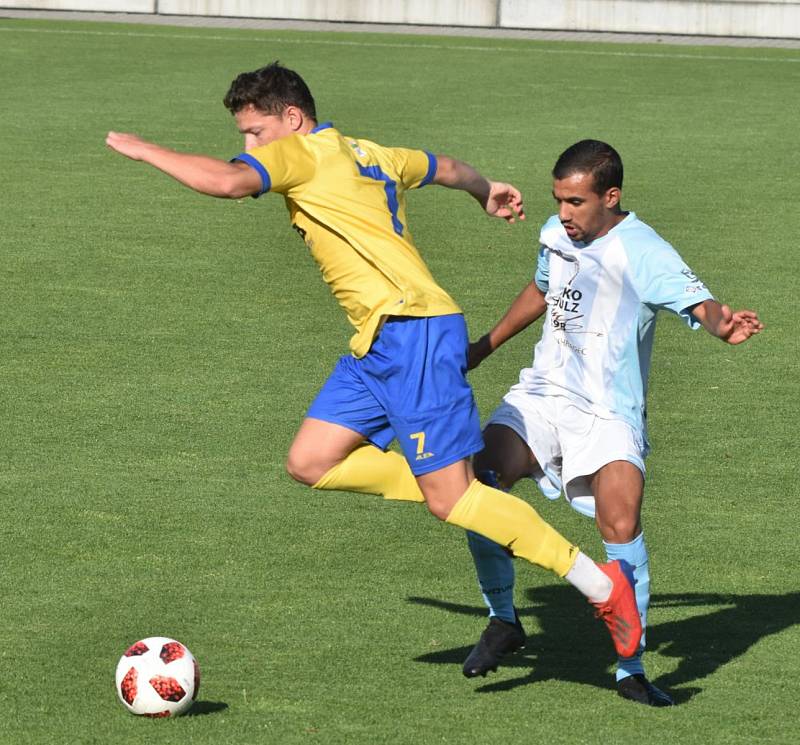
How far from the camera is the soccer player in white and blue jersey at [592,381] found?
5883 mm

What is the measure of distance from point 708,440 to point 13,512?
3.74 m

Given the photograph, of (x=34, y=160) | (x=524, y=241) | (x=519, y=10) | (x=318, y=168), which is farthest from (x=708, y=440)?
(x=519, y=10)

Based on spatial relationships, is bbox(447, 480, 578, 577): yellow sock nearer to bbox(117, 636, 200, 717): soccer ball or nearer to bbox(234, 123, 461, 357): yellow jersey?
bbox(234, 123, 461, 357): yellow jersey

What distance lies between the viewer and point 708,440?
909 cm

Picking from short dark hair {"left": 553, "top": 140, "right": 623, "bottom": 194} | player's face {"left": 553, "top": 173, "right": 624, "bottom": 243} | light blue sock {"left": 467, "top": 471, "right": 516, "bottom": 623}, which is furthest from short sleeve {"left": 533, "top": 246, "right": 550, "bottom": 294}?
light blue sock {"left": 467, "top": 471, "right": 516, "bottom": 623}

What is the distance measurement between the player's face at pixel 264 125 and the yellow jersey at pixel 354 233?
100mm

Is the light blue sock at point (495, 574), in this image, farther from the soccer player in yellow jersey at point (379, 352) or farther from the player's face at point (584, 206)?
the player's face at point (584, 206)

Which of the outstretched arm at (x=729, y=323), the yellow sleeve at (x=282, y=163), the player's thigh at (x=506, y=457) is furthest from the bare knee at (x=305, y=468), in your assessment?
the outstretched arm at (x=729, y=323)

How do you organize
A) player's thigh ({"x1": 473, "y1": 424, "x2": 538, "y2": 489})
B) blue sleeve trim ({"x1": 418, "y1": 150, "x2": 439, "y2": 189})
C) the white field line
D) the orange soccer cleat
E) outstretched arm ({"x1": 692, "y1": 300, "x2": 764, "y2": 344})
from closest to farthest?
outstretched arm ({"x1": 692, "y1": 300, "x2": 764, "y2": 344}), the orange soccer cleat, player's thigh ({"x1": 473, "y1": 424, "x2": 538, "y2": 489}), blue sleeve trim ({"x1": 418, "y1": 150, "x2": 439, "y2": 189}), the white field line

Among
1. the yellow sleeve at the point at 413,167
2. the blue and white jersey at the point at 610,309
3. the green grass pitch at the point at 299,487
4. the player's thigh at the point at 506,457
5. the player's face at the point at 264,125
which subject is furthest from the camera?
the yellow sleeve at the point at 413,167

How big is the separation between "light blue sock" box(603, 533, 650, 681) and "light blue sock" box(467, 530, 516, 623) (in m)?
0.43

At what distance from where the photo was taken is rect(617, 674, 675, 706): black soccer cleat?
5.79 m

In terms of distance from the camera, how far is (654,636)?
651 cm

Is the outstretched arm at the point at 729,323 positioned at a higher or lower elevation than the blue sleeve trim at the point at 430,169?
lower
